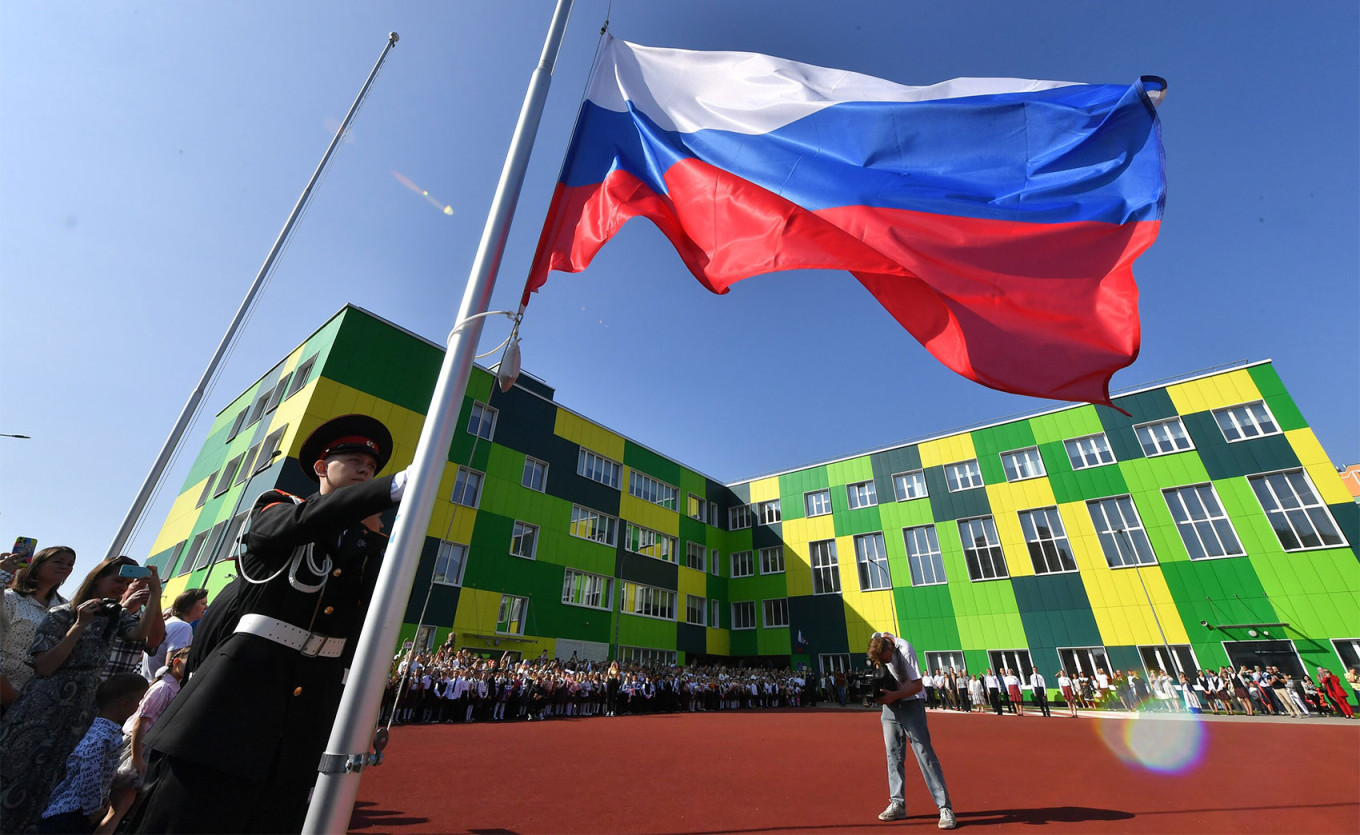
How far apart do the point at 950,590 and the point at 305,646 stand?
2983 cm

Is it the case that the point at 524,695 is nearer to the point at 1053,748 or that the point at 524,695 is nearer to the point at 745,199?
the point at 1053,748

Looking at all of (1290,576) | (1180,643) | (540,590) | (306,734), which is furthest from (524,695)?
(1290,576)

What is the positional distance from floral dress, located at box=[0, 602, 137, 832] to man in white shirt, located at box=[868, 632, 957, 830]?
6074 millimetres

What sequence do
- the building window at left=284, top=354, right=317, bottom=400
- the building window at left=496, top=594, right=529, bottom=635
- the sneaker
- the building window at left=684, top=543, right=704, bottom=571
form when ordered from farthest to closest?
the building window at left=684, top=543, right=704, bottom=571
the building window at left=496, top=594, right=529, bottom=635
the building window at left=284, top=354, right=317, bottom=400
the sneaker

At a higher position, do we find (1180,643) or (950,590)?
(950,590)

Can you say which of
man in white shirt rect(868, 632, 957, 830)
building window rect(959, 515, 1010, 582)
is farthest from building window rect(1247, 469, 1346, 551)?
man in white shirt rect(868, 632, 957, 830)

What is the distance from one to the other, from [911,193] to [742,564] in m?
32.5

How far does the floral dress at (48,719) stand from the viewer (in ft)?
11.2

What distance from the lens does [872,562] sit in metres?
30.3

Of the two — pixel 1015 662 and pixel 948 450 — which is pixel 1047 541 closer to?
pixel 1015 662

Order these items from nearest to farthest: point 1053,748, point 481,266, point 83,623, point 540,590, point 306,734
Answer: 1. point 306,734
2. point 481,266
3. point 83,623
4. point 1053,748
5. point 540,590

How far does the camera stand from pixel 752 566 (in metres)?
34.6

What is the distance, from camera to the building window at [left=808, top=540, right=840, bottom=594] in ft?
103

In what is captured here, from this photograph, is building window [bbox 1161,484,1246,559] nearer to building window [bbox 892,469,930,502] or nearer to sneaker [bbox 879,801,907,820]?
building window [bbox 892,469,930,502]
